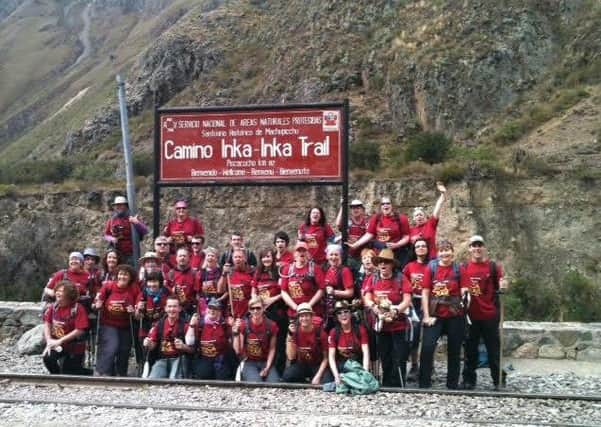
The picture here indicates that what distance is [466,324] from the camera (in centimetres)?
801

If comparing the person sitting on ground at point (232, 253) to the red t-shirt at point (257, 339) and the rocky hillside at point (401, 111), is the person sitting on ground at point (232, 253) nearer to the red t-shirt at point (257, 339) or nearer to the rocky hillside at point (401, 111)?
the red t-shirt at point (257, 339)

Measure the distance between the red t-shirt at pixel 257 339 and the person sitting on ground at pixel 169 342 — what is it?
762mm

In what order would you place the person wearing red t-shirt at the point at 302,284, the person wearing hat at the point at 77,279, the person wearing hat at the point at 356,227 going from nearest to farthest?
the person wearing red t-shirt at the point at 302,284 < the person wearing hat at the point at 77,279 < the person wearing hat at the point at 356,227

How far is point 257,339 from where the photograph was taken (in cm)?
826

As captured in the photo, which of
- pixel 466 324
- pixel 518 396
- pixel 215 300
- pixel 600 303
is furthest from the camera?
pixel 600 303

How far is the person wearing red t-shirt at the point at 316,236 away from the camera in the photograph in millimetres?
9133

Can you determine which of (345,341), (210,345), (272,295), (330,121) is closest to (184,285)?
(210,345)

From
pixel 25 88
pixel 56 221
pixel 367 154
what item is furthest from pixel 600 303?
pixel 25 88

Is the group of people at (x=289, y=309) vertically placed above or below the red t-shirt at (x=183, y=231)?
below

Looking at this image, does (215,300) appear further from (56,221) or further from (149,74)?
(149,74)

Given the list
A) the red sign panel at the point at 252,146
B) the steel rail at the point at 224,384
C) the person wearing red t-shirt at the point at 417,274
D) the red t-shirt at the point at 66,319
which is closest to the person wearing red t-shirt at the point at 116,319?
the red t-shirt at the point at 66,319

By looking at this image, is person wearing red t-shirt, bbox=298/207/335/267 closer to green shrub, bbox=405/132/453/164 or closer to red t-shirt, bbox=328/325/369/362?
red t-shirt, bbox=328/325/369/362

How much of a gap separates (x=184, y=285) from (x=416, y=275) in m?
3.04

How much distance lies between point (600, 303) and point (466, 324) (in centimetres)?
716
